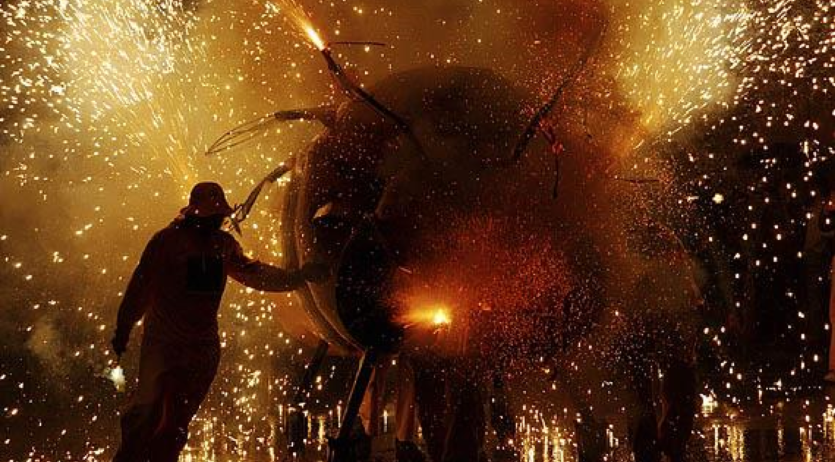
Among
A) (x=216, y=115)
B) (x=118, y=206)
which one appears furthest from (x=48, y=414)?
(x=216, y=115)

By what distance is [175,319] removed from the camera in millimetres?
5551

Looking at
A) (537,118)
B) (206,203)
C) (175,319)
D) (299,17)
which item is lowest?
(175,319)

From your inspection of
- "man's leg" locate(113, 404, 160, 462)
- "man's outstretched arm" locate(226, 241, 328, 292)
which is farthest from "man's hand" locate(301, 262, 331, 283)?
"man's leg" locate(113, 404, 160, 462)

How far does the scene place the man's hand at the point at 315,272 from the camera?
210 inches

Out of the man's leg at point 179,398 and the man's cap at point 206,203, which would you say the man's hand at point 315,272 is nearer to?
the man's cap at point 206,203

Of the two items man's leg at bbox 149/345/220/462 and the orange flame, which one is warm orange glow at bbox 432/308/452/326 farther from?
the orange flame

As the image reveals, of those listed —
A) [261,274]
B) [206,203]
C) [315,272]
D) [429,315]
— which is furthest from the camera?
[261,274]

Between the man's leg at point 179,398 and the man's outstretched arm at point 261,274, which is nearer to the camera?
the man's leg at point 179,398

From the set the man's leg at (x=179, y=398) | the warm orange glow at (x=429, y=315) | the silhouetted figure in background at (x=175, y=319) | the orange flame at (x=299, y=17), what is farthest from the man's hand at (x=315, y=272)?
the orange flame at (x=299, y=17)

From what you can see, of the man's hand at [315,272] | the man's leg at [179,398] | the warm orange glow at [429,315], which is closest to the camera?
the warm orange glow at [429,315]

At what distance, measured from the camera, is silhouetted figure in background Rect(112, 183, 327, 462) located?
543 cm

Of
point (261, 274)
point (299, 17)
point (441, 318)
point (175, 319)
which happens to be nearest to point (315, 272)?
point (261, 274)

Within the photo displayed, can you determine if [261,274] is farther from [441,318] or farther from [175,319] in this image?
[441,318]

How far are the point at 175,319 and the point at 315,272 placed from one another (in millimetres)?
815
